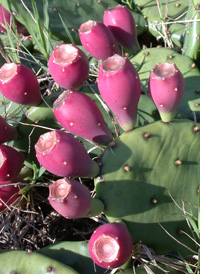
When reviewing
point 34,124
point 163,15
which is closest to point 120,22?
point 163,15

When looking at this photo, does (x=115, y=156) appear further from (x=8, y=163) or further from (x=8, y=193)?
(x=8, y=193)

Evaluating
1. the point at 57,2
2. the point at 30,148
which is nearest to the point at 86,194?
the point at 30,148

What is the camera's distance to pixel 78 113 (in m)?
1.15

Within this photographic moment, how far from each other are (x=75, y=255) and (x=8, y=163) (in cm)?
40

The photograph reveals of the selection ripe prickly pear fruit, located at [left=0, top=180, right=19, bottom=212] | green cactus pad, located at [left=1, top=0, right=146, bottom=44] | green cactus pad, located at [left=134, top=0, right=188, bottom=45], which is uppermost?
green cactus pad, located at [left=1, top=0, right=146, bottom=44]

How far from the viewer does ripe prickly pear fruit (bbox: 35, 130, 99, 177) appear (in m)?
1.06

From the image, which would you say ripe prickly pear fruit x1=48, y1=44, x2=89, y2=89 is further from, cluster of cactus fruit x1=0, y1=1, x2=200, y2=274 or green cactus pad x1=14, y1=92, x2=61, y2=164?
green cactus pad x1=14, y1=92, x2=61, y2=164

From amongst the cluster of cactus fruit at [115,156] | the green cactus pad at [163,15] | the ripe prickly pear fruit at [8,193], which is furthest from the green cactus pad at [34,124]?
the green cactus pad at [163,15]

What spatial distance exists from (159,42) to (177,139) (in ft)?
3.45

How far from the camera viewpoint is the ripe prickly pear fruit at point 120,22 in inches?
64.2

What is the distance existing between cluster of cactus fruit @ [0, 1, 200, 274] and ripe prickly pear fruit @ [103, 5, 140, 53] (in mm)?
191

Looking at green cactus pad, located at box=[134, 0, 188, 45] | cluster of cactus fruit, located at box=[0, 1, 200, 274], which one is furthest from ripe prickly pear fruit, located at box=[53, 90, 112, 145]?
green cactus pad, located at box=[134, 0, 188, 45]

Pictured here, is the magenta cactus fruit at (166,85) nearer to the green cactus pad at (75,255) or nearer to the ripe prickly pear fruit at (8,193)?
the green cactus pad at (75,255)

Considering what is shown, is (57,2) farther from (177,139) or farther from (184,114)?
(177,139)
